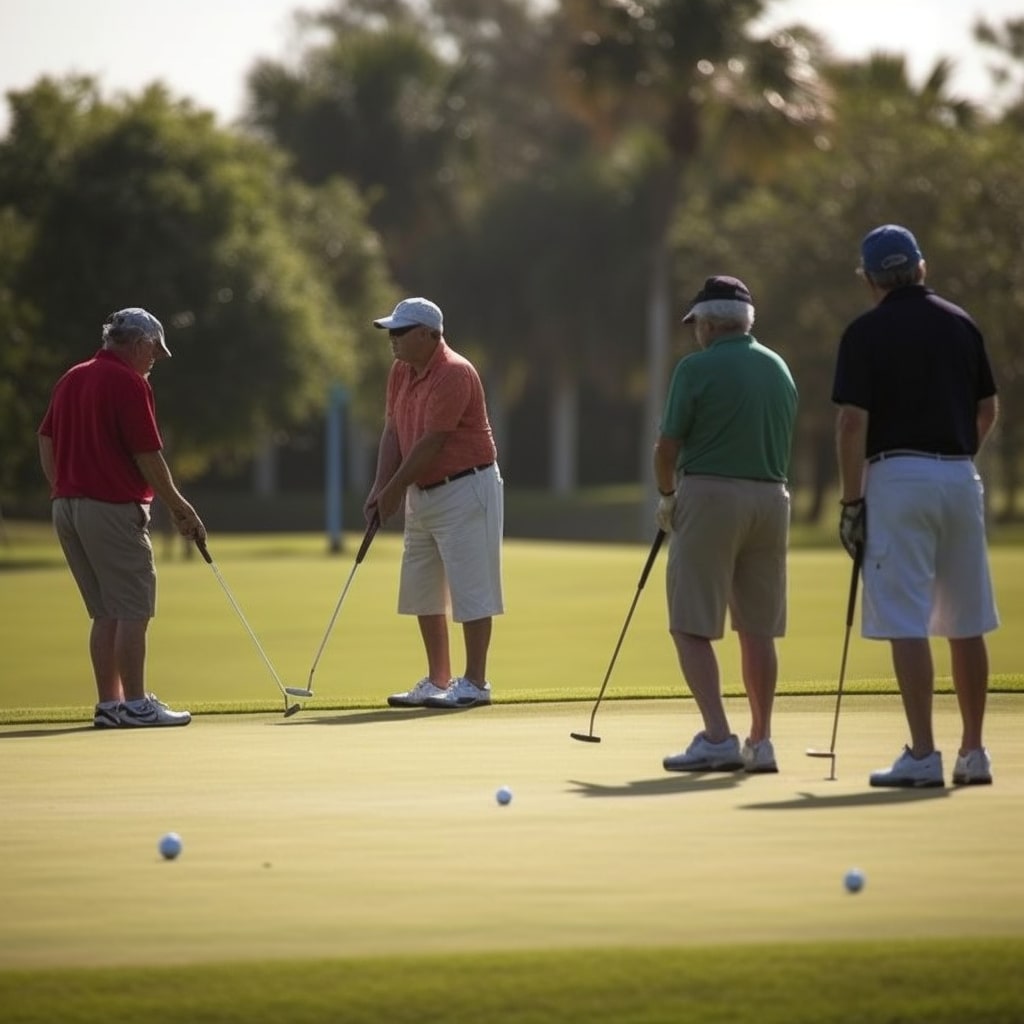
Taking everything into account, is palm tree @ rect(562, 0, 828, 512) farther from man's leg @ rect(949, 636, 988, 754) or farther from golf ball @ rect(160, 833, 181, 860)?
golf ball @ rect(160, 833, 181, 860)

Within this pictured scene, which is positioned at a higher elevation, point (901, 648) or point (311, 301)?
point (311, 301)

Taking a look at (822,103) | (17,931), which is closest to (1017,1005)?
(17,931)

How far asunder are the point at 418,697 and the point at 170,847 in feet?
15.4

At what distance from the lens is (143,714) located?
37.3 feet

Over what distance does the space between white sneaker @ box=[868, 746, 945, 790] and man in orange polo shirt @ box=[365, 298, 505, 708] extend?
137 inches

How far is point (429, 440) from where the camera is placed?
1198 centimetres

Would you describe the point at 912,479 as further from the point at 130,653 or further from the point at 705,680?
the point at 130,653

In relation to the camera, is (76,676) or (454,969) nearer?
(454,969)

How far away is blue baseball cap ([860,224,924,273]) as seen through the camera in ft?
29.5

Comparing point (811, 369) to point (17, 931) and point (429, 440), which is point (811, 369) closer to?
point (429, 440)

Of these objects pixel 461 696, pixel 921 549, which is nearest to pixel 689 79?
pixel 461 696

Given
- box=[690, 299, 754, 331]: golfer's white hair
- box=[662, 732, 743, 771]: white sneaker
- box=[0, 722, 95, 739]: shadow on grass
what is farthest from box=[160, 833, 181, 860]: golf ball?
box=[0, 722, 95, 739]: shadow on grass

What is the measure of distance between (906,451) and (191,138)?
38885 mm

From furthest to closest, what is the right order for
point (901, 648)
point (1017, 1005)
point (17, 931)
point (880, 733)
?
point (880, 733) → point (901, 648) → point (17, 931) → point (1017, 1005)
